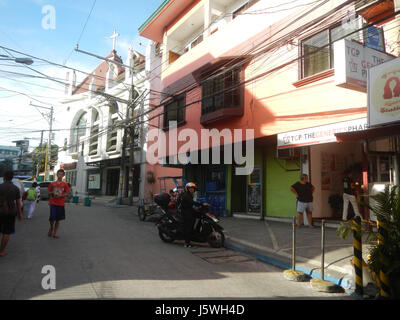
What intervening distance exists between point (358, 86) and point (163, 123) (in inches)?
496

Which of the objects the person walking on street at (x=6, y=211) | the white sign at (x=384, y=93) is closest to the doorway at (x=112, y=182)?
the person walking on street at (x=6, y=211)

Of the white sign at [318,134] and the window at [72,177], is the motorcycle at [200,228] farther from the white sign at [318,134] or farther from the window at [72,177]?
the window at [72,177]

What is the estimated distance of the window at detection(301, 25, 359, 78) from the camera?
9.30m

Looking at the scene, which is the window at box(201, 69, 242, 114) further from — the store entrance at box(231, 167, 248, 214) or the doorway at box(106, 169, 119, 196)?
the doorway at box(106, 169, 119, 196)

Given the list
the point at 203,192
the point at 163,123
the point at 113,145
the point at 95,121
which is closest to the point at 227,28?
the point at 163,123

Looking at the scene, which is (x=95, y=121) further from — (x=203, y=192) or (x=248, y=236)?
(x=248, y=236)

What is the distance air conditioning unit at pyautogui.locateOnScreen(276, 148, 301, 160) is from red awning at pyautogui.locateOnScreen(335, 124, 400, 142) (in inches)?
118

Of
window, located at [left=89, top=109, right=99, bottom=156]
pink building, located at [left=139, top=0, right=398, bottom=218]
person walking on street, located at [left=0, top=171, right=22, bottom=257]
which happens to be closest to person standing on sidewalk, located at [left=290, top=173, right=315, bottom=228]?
pink building, located at [left=139, top=0, right=398, bottom=218]

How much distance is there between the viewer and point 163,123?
18.3 metres

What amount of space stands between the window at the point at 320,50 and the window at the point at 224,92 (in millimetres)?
3004

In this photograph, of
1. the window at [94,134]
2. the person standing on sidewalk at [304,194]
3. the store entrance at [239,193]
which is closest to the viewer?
the person standing on sidewalk at [304,194]

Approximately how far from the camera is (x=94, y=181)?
107ft

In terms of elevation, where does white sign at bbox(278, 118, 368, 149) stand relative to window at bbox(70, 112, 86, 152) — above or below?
below

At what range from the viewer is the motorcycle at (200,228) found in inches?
303
